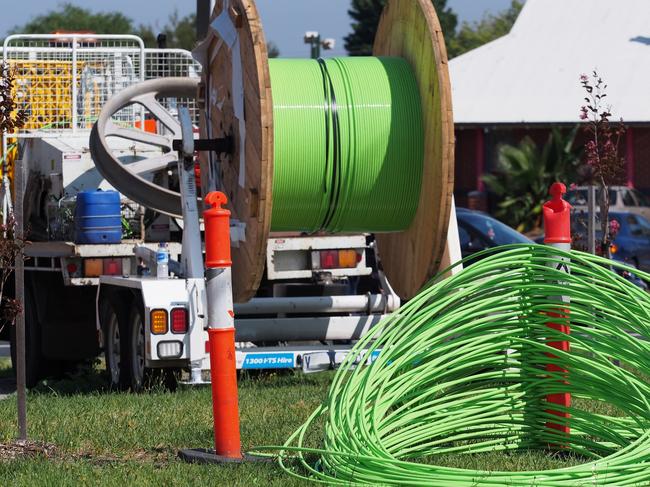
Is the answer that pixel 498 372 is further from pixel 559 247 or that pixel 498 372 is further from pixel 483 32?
pixel 483 32

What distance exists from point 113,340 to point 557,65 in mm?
36951

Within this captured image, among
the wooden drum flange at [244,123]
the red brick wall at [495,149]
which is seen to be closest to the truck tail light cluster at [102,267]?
the wooden drum flange at [244,123]

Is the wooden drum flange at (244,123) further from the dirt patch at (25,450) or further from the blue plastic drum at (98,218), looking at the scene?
the dirt patch at (25,450)

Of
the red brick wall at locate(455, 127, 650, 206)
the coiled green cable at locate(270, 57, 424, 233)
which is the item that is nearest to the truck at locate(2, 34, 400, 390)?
the coiled green cable at locate(270, 57, 424, 233)

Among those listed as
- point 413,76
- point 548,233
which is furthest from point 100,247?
point 548,233

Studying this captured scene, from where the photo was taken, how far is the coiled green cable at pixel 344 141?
10.0 metres

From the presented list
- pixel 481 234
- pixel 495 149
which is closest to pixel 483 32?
Answer: pixel 495 149

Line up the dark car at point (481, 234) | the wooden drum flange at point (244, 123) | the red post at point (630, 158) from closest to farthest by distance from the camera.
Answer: the wooden drum flange at point (244, 123)
the dark car at point (481, 234)
the red post at point (630, 158)

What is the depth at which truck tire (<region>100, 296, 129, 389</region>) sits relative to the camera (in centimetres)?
1140

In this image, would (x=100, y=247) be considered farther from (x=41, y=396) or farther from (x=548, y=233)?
(x=548, y=233)

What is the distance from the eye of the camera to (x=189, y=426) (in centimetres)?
866

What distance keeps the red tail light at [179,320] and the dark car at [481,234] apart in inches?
323

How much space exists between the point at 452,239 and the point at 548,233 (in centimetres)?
371

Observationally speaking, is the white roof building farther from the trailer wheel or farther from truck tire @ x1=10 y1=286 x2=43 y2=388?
the trailer wheel
